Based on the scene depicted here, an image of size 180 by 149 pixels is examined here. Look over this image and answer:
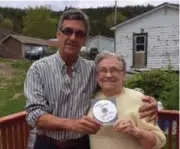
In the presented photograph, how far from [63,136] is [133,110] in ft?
1.28

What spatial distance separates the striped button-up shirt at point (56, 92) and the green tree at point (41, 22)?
41930 mm

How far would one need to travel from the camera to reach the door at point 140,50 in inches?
666

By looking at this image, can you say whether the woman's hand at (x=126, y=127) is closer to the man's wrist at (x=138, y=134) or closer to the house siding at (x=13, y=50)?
the man's wrist at (x=138, y=134)

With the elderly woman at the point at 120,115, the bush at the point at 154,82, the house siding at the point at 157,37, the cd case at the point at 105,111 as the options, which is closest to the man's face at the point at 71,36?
the elderly woman at the point at 120,115

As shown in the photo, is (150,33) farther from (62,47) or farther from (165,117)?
(62,47)

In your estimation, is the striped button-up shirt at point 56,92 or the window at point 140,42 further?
the window at point 140,42

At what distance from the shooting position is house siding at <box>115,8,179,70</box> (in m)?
15.8

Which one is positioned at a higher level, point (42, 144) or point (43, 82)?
point (43, 82)

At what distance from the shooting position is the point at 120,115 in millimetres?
1752

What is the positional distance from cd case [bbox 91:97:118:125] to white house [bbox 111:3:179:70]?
14152mm

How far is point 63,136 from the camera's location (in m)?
1.82

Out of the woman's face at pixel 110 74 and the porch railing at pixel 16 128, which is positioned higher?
the woman's face at pixel 110 74

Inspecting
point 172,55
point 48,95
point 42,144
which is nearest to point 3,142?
point 42,144

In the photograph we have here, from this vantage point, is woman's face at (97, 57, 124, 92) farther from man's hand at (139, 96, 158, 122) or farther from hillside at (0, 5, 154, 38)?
hillside at (0, 5, 154, 38)
